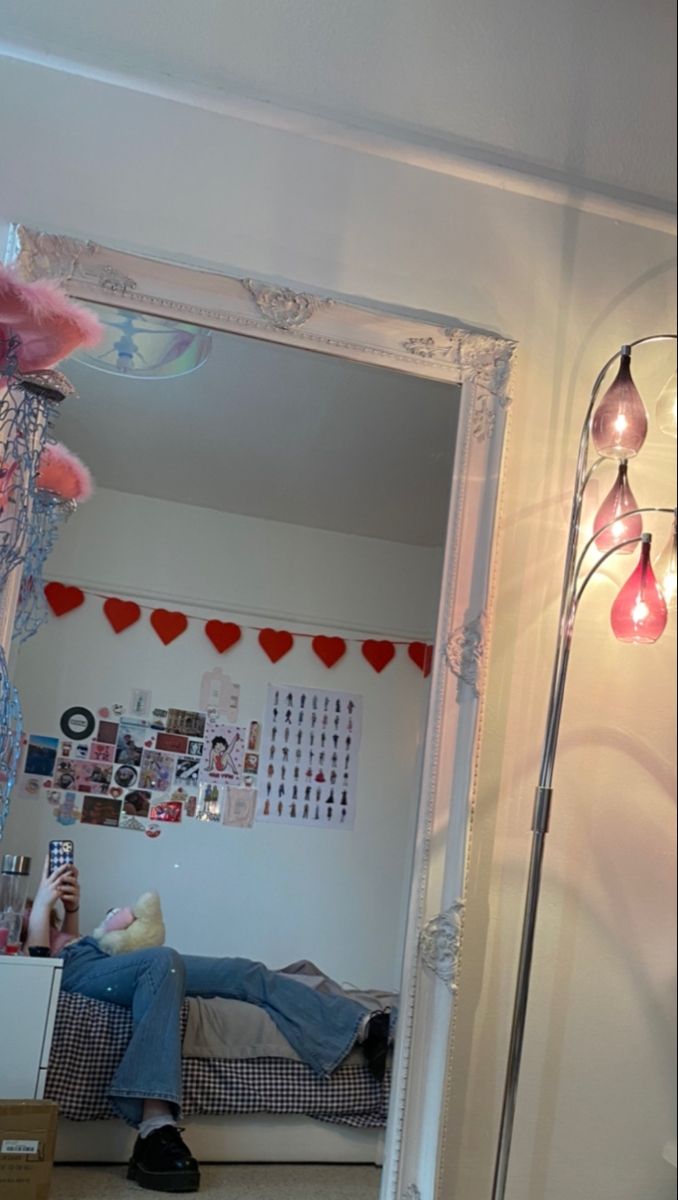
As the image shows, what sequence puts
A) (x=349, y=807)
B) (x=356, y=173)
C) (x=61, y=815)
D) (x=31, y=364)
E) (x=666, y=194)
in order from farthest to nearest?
1. (x=666, y=194)
2. (x=356, y=173)
3. (x=349, y=807)
4. (x=61, y=815)
5. (x=31, y=364)

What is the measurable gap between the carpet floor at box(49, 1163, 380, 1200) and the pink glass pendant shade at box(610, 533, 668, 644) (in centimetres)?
96

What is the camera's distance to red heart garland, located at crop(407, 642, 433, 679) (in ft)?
6.67

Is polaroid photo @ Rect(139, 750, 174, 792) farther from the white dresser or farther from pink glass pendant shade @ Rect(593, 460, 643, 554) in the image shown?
pink glass pendant shade @ Rect(593, 460, 643, 554)

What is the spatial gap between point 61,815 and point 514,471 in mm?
965

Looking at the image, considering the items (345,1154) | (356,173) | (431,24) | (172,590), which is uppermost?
(431,24)

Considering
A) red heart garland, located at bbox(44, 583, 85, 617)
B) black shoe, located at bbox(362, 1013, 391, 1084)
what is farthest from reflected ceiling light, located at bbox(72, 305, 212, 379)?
black shoe, located at bbox(362, 1013, 391, 1084)

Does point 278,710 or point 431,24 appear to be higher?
point 431,24

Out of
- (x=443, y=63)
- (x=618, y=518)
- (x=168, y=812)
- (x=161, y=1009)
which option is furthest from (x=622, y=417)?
(x=161, y=1009)

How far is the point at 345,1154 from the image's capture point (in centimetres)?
190

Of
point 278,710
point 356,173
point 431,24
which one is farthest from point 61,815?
point 431,24

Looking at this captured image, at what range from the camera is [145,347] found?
6.49 feet

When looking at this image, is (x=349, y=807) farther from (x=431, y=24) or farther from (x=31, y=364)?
(x=431, y=24)

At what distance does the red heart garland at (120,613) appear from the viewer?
194 centimetres

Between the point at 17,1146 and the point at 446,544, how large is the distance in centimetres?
113
